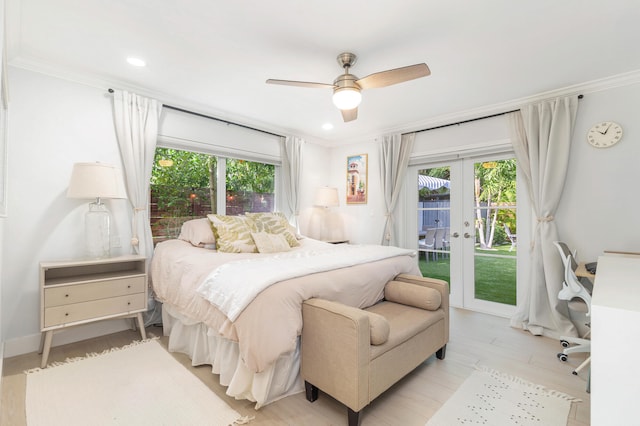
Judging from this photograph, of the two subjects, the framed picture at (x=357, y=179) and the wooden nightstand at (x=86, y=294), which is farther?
the framed picture at (x=357, y=179)

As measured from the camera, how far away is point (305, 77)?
2781 millimetres

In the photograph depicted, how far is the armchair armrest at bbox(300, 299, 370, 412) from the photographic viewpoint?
5.33 feet

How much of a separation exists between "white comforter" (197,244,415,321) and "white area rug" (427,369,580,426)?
1134mm

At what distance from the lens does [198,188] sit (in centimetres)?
373

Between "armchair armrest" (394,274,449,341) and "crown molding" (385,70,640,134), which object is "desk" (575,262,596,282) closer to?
"armchair armrest" (394,274,449,341)

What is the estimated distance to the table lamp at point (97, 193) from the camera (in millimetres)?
2520

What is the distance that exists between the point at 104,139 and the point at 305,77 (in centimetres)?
206

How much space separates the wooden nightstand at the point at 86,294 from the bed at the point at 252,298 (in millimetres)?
193

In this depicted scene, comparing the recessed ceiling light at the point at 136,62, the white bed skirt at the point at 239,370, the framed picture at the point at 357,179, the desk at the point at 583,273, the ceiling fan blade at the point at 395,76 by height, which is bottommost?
the white bed skirt at the point at 239,370

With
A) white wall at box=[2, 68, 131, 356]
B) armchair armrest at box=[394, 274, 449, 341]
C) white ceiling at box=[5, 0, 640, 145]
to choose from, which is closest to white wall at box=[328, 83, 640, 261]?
white ceiling at box=[5, 0, 640, 145]

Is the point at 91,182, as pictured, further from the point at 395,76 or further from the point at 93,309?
the point at 395,76

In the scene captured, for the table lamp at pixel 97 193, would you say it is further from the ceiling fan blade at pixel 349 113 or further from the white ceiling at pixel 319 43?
the ceiling fan blade at pixel 349 113

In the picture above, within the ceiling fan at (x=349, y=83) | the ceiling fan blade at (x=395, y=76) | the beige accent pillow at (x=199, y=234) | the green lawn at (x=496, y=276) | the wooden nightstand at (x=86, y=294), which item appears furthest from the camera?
the green lawn at (x=496, y=276)

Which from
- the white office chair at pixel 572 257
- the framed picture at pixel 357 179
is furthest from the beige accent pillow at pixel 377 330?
the framed picture at pixel 357 179
